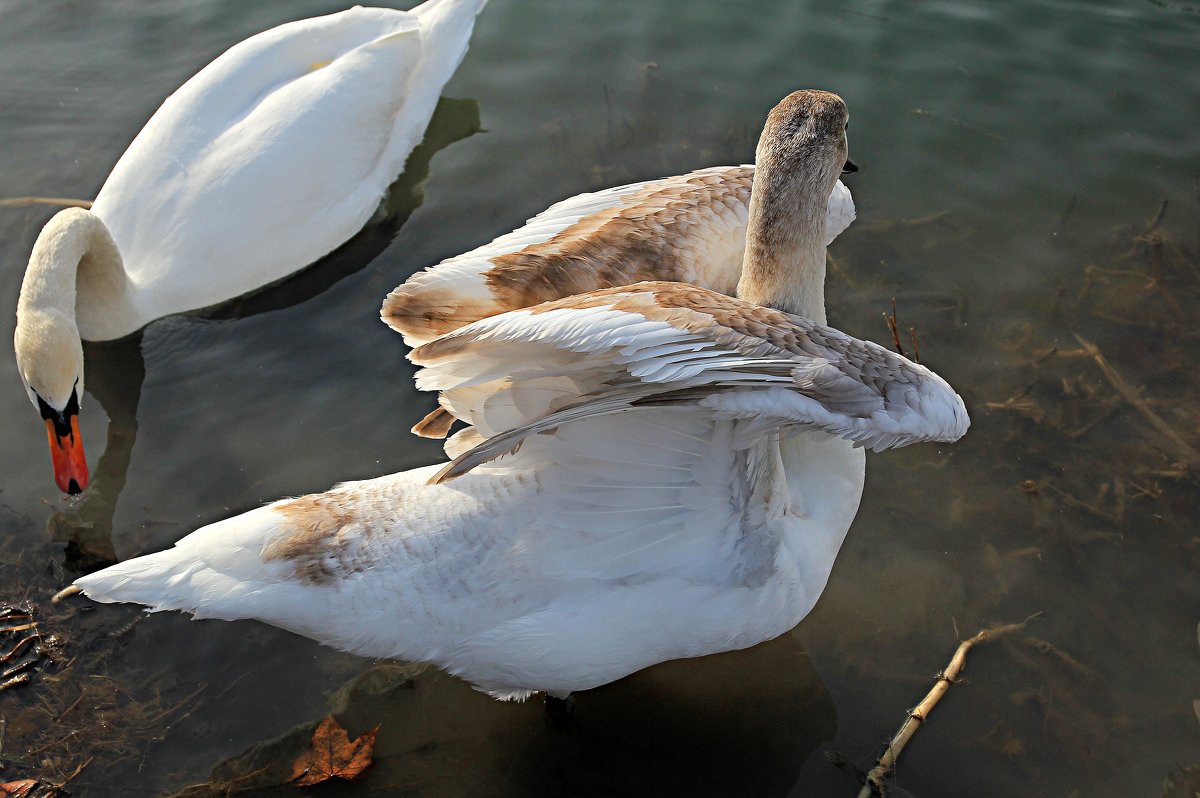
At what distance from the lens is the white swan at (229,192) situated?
5047 millimetres

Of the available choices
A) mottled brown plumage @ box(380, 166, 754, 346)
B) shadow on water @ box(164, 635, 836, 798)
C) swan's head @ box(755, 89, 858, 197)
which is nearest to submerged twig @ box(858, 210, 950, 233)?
mottled brown plumage @ box(380, 166, 754, 346)

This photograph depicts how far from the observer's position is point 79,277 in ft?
17.0

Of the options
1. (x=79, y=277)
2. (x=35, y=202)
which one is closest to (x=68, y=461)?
(x=79, y=277)

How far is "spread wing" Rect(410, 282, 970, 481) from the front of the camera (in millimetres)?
2812

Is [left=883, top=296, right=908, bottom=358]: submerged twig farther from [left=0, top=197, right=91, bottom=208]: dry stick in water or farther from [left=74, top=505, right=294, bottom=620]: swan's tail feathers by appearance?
[left=0, top=197, right=91, bottom=208]: dry stick in water

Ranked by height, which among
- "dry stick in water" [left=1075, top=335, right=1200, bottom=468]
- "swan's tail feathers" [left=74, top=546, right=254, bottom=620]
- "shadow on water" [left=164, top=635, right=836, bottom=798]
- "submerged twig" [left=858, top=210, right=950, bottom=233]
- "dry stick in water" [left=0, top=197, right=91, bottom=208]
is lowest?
"shadow on water" [left=164, top=635, right=836, bottom=798]

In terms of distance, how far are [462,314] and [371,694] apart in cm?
161

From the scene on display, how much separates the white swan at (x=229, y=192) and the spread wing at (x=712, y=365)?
2.68 metres

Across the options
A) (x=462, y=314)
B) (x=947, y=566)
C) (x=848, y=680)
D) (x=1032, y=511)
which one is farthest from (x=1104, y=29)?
(x=462, y=314)

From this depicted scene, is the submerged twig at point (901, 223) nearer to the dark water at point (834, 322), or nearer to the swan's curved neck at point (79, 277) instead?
the dark water at point (834, 322)

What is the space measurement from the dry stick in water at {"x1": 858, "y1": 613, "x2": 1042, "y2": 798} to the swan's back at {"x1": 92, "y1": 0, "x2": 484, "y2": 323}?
3.66 meters

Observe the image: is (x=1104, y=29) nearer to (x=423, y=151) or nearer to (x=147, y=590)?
(x=423, y=151)

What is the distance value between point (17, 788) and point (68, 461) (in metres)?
1.39

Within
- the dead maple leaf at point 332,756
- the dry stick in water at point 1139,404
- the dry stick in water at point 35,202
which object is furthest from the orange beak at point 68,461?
the dry stick in water at point 1139,404
